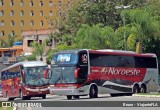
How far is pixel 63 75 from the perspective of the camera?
36.0m

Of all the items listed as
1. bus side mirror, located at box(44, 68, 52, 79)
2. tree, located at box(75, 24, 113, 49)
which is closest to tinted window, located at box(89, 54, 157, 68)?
bus side mirror, located at box(44, 68, 52, 79)

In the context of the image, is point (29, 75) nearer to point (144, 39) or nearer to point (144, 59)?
point (144, 59)

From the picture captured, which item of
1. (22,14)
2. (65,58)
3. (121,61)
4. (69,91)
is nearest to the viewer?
(69,91)

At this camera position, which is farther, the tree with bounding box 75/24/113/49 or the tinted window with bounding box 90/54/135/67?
the tree with bounding box 75/24/113/49

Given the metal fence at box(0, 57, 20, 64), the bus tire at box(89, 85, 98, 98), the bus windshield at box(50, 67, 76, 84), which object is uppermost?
the metal fence at box(0, 57, 20, 64)

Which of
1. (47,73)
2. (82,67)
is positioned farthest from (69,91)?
(47,73)

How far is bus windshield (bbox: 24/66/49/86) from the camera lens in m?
41.0

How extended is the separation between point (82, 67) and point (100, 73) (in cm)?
213

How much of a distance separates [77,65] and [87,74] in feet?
4.08

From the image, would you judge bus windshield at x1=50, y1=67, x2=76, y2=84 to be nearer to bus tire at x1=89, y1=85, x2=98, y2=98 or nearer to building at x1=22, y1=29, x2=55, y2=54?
bus tire at x1=89, y1=85, x2=98, y2=98

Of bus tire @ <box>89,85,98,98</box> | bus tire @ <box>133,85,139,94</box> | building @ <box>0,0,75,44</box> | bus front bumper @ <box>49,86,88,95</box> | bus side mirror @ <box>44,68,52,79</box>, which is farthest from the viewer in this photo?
building @ <box>0,0,75,44</box>

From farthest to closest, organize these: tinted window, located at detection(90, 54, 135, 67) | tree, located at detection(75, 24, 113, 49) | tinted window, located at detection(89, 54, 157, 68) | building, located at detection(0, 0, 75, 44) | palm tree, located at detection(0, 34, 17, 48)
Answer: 1. building, located at detection(0, 0, 75, 44)
2. palm tree, located at detection(0, 34, 17, 48)
3. tree, located at detection(75, 24, 113, 49)
4. tinted window, located at detection(89, 54, 157, 68)
5. tinted window, located at detection(90, 54, 135, 67)

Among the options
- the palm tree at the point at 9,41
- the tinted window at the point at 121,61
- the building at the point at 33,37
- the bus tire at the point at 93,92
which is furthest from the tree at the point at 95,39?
the palm tree at the point at 9,41

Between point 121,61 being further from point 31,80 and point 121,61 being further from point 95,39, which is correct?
point 95,39
